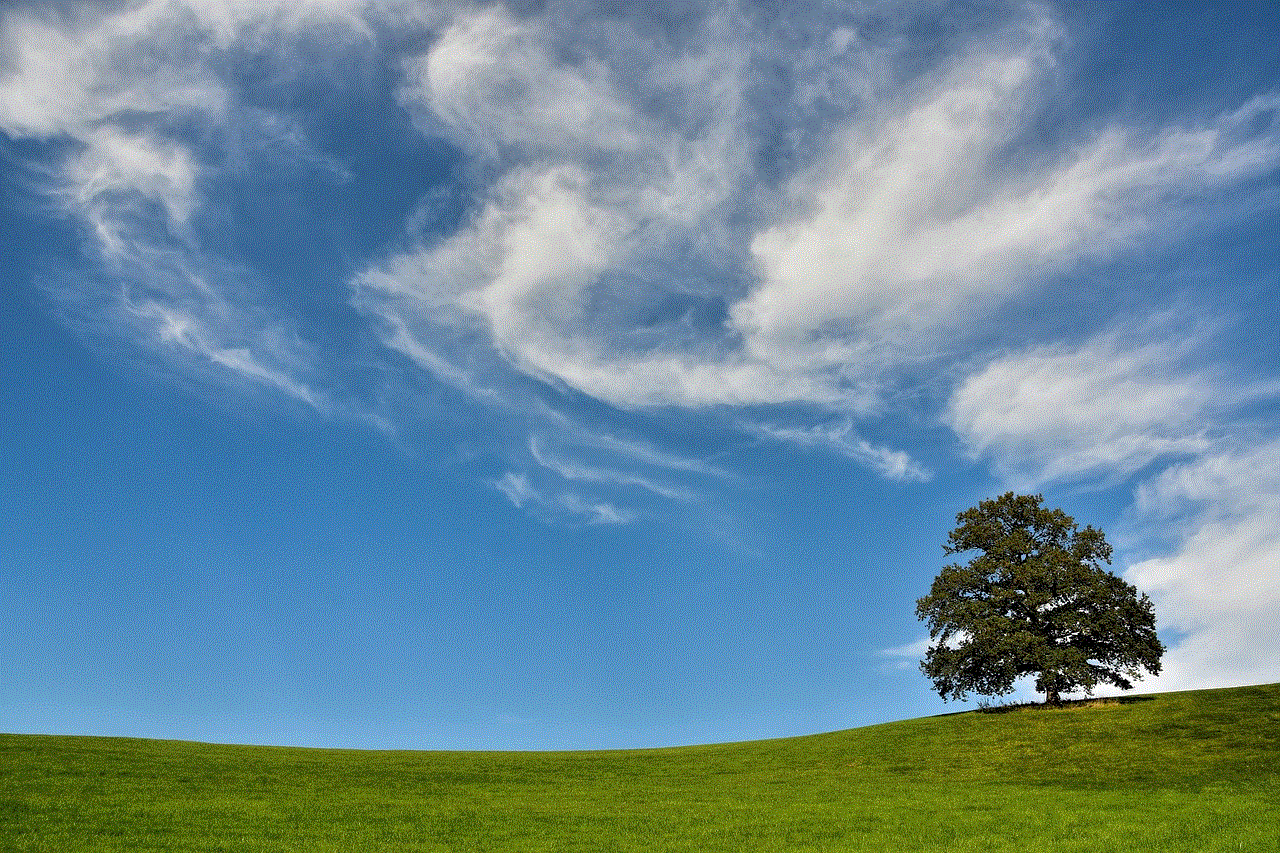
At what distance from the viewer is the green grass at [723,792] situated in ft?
89.9

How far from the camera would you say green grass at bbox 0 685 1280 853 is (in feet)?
89.9

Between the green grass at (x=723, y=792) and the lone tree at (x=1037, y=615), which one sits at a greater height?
the lone tree at (x=1037, y=615)

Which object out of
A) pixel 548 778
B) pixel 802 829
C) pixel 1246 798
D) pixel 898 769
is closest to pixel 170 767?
pixel 548 778

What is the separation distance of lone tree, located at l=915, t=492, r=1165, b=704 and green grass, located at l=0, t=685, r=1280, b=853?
3.98 metres

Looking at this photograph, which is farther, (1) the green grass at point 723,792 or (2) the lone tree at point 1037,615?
(2) the lone tree at point 1037,615

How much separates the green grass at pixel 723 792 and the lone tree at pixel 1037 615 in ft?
13.0

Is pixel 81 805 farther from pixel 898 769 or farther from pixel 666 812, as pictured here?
pixel 898 769

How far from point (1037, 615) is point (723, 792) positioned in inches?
1301

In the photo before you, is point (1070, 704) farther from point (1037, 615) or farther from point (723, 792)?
point (723, 792)

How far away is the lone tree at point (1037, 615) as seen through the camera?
196 ft

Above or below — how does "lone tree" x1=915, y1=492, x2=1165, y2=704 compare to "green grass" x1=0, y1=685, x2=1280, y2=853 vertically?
above

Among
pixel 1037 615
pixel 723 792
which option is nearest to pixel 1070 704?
pixel 1037 615

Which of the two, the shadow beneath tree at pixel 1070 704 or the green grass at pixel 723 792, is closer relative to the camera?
the green grass at pixel 723 792

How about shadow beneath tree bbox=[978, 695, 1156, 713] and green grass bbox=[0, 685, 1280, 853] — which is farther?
shadow beneath tree bbox=[978, 695, 1156, 713]
